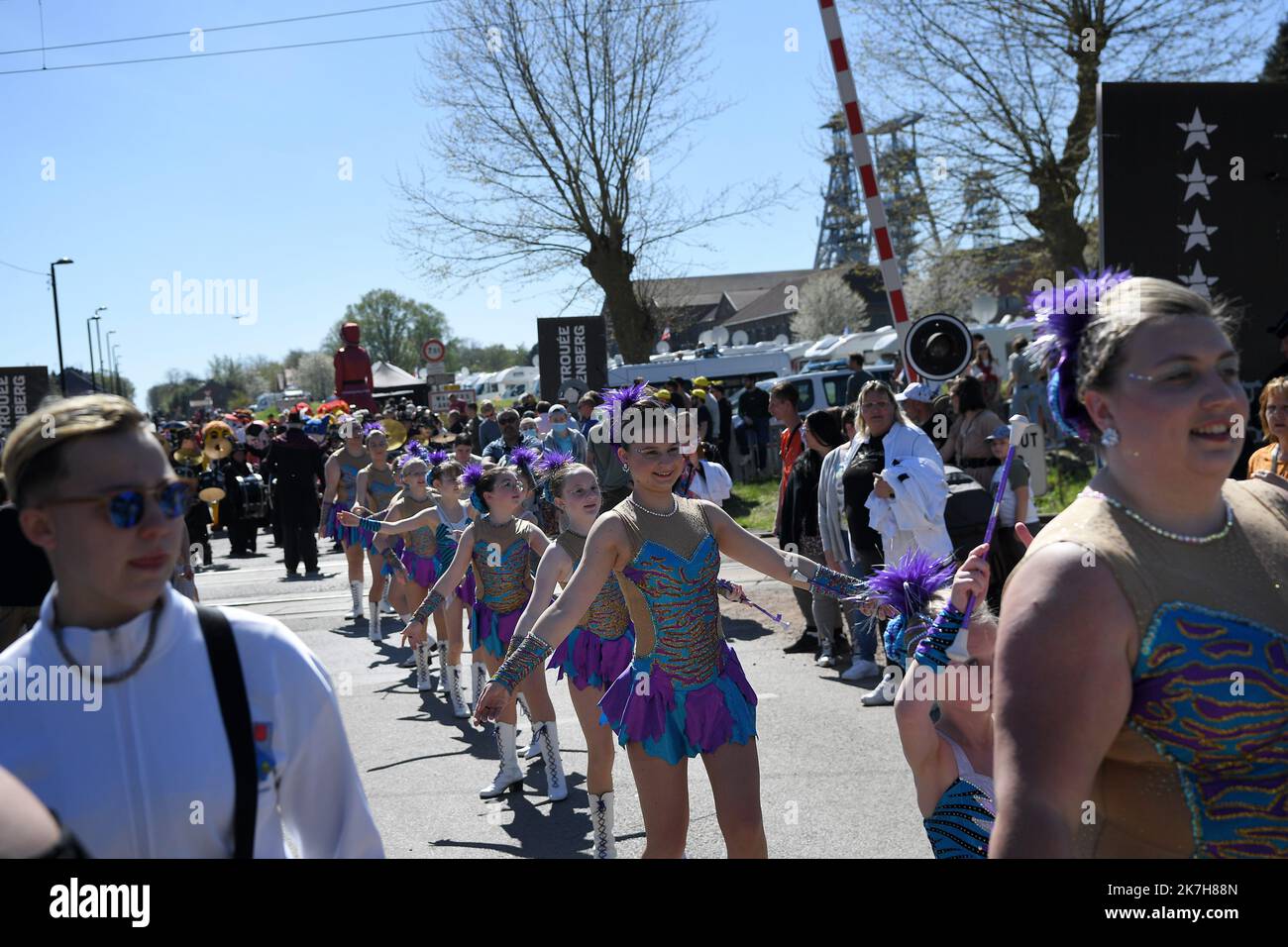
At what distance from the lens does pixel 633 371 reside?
1071 inches

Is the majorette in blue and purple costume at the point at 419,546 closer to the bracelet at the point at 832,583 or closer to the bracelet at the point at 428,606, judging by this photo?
the bracelet at the point at 428,606

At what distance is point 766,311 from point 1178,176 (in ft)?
297

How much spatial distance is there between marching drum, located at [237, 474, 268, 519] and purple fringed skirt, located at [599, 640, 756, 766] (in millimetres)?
18966

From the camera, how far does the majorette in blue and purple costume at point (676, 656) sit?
4398mm

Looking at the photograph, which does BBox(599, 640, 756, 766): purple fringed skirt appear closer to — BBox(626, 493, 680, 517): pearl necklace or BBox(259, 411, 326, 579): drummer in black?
BBox(626, 493, 680, 517): pearl necklace

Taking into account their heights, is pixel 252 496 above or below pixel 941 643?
below

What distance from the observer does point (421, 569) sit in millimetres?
10062

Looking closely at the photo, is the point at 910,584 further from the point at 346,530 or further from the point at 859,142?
the point at 346,530

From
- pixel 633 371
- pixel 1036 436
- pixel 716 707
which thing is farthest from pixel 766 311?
pixel 716 707

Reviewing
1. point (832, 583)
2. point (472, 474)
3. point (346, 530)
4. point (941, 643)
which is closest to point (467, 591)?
point (472, 474)

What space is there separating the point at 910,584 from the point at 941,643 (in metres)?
0.45

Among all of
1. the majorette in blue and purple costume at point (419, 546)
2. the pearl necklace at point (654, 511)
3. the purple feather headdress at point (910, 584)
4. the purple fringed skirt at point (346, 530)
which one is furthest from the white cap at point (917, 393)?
the purple fringed skirt at point (346, 530)

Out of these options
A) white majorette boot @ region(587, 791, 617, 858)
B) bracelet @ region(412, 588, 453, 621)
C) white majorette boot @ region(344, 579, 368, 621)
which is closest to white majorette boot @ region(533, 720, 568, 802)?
bracelet @ region(412, 588, 453, 621)
